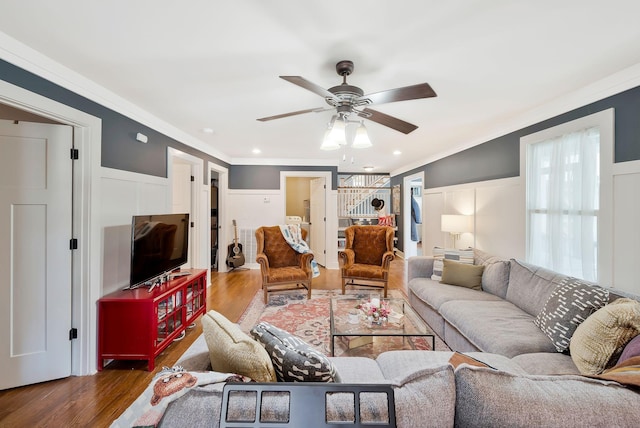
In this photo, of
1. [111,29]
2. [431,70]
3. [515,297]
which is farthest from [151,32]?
[515,297]

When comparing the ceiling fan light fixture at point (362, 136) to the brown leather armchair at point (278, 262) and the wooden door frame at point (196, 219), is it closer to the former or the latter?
the brown leather armchair at point (278, 262)

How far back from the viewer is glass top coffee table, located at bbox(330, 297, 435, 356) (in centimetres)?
218

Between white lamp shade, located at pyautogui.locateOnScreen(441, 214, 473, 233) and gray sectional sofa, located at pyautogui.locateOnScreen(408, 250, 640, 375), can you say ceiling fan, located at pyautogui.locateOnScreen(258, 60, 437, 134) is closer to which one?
gray sectional sofa, located at pyautogui.locateOnScreen(408, 250, 640, 375)

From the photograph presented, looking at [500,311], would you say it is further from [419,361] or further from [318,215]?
[318,215]

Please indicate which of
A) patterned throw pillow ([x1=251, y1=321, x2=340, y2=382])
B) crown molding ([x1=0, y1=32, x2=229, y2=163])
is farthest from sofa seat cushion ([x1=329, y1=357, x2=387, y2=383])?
crown molding ([x1=0, y1=32, x2=229, y2=163])

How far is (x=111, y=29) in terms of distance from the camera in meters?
1.55

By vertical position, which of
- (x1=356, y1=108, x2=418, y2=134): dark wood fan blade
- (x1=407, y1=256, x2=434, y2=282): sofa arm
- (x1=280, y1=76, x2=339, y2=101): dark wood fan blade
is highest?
(x1=280, y1=76, x2=339, y2=101): dark wood fan blade

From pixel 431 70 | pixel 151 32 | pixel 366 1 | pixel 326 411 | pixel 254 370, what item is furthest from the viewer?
pixel 431 70

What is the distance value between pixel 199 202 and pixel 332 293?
253 cm

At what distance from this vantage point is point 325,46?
1691 mm

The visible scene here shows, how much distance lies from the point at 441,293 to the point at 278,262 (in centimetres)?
241

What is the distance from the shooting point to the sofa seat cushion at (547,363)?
1.53 meters

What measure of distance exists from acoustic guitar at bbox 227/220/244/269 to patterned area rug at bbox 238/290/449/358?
148cm

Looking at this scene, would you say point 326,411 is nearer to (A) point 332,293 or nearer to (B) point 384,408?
(B) point 384,408
